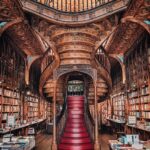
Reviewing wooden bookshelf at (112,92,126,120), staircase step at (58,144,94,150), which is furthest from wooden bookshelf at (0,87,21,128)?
wooden bookshelf at (112,92,126,120)

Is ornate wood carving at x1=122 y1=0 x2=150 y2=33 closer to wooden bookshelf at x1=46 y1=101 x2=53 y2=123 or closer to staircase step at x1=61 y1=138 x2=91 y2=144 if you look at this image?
staircase step at x1=61 y1=138 x2=91 y2=144

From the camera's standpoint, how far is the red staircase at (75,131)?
22.5 ft

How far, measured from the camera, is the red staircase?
22.5 ft

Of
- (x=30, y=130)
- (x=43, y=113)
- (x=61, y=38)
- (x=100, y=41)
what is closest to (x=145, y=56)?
(x=100, y=41)

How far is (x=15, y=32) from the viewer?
6.62m

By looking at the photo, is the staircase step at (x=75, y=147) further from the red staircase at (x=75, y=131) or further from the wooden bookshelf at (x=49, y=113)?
the wooden bookshelf at (x=49, y=113)

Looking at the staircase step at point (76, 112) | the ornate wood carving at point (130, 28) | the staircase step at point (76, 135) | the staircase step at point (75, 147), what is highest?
the ornate wood carving at point (130, 28)

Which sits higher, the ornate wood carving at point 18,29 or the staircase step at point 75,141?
the ornate wood carving at point 18,29

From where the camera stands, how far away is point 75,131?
301 inches

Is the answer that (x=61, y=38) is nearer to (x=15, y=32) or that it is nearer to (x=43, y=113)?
(x=15, y=32)

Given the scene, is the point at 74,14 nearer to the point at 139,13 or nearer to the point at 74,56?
the point at 74,56

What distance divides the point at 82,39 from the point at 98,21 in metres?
1.04

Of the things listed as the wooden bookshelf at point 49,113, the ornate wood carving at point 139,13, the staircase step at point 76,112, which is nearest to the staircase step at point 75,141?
the staircase step at point 76,112

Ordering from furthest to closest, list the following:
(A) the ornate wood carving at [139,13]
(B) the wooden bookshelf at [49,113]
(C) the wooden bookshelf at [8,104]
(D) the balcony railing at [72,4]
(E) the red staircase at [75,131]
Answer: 1. (B) the wooden bookshelf at [49,113]
2. (D) the balcony railing at [72,4]
3. (E) the red staircase at [75,131]
4. (C) the wooden bookshelf at [8,104]
5. (A) the ornate wood carving at [139,13]
